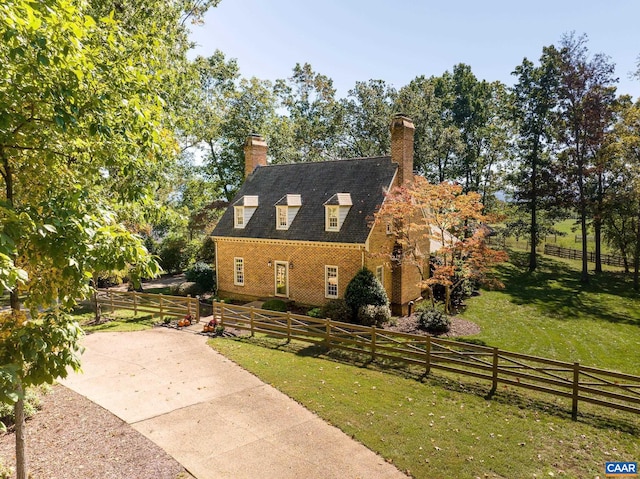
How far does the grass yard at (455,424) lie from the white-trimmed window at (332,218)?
374 inches

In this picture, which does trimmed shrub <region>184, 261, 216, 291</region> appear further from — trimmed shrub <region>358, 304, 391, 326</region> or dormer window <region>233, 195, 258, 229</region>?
trimmed shrub <region>358, 304, 391, 326</region>

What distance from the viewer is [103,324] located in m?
20.2

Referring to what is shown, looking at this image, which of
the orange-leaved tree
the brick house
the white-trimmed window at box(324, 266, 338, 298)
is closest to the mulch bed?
the white-trimmed window at box(324, 266, 338, 298)

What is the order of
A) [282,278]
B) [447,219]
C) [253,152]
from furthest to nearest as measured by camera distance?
[253,152]
[282,278]
[447,219]

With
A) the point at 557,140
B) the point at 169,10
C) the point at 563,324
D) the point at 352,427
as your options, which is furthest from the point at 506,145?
the point at 352,427

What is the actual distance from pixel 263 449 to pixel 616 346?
17767 mm

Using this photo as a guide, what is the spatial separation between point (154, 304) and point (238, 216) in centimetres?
757

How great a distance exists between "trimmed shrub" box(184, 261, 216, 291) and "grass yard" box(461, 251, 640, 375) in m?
17.2

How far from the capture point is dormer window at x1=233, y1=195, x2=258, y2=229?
25.6 meters

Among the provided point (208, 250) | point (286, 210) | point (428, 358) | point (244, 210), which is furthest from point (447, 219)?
point (208, 250)

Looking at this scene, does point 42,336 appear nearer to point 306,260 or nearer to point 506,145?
point 306,260

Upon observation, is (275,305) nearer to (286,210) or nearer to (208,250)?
(286,210)

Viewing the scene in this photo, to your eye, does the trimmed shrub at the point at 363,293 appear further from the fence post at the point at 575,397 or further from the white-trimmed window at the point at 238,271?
the fence post at the point at 575,397

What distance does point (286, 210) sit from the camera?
78.4 ft
